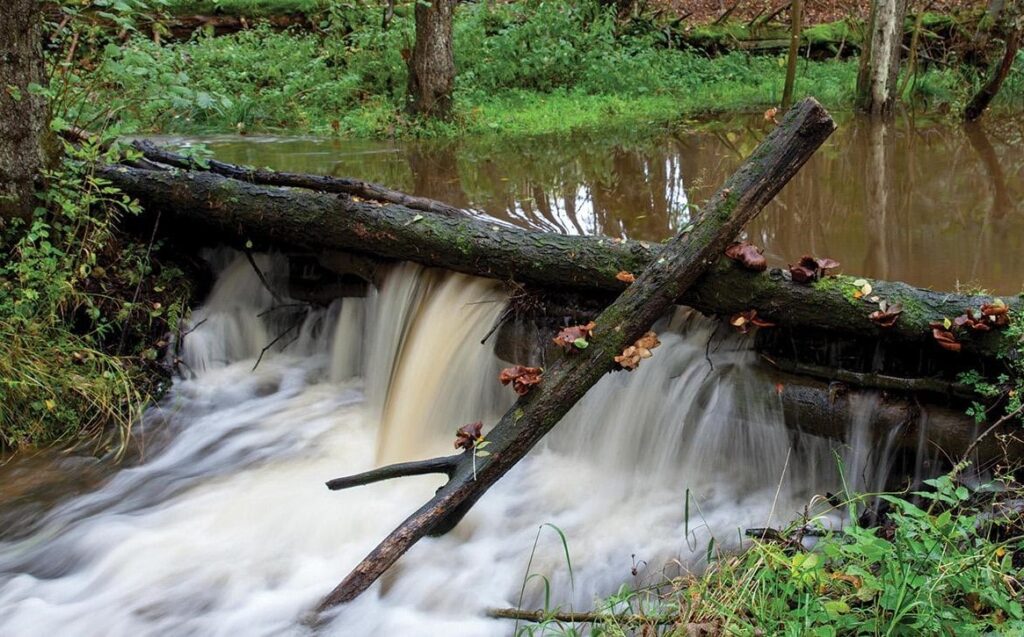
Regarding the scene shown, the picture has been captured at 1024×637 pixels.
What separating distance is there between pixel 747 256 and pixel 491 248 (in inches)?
51.7

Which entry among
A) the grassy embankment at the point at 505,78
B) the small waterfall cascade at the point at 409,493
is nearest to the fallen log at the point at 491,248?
the small waterfall cascade at the point at 409,493

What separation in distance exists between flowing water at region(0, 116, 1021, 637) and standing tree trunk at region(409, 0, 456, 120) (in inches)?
198

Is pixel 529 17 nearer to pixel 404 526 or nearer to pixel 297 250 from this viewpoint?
pixel 297 250

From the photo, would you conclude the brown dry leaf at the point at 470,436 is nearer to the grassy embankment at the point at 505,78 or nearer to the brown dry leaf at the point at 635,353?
the brown dry leaf at the point at 635,353

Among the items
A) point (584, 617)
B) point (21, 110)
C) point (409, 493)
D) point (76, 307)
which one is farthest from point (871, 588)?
point (21, 110)

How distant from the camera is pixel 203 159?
16.7 ft

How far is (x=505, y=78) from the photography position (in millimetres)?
11531

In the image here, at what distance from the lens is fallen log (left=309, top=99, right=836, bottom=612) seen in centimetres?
301

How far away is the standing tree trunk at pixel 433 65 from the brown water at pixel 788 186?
3.12 ft

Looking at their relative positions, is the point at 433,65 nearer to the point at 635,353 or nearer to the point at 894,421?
the point at 635,353

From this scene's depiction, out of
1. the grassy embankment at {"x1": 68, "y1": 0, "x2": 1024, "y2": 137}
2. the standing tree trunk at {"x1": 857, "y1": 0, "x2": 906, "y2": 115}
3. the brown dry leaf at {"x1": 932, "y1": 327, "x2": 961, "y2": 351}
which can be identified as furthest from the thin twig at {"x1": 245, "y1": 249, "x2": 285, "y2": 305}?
the standing tree trunk at {"x1": 857, "y1": 0, "x2": 906, "y2": 115}

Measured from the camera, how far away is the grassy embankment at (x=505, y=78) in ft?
33.6

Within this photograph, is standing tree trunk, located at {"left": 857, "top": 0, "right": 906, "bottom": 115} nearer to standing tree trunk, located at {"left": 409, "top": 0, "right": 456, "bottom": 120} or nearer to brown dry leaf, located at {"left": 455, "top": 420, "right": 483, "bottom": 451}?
standing tree trunk, located at {"left": 409, "top": 0, "right": 456, "bottom": 120}

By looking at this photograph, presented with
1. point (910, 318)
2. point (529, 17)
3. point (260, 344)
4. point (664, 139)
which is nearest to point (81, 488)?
point (260, 344)
